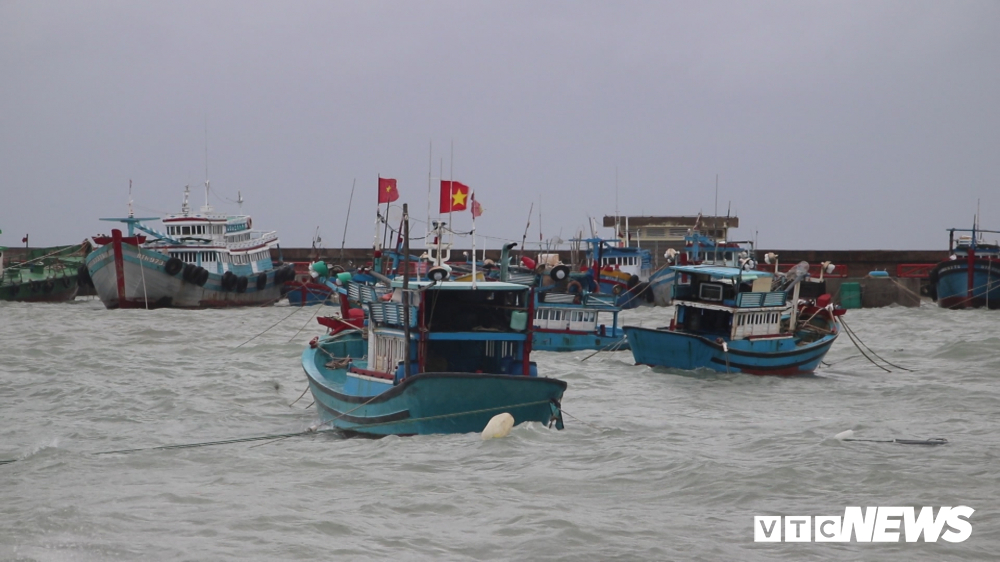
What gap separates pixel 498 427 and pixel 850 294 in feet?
121

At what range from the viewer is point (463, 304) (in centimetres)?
1564

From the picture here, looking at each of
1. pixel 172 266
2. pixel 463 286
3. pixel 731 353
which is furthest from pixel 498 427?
pixel 172 266

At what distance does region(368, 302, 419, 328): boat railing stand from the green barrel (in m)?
35.8

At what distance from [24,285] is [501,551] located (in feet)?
141

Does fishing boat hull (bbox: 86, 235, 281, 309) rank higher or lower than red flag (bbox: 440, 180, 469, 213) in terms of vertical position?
lower

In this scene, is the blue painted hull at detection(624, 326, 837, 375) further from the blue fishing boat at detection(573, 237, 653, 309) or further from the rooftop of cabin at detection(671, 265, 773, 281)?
the blue fishing boat at detection(573, 237, 653, 309)

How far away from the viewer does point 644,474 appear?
13141mm

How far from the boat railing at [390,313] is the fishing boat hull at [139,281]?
95.1 feet

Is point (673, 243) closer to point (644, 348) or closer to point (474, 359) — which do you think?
point (644, 348)

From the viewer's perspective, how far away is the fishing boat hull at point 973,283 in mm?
44094

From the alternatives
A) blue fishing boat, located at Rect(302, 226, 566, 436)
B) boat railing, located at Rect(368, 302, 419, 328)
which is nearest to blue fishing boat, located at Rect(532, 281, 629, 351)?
blue fishing boat, located at Rect(302, 226, 566, 436)

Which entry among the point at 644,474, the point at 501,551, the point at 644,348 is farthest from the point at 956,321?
the point at 501,551

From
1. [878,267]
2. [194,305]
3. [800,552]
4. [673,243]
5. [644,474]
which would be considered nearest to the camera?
[800,552]

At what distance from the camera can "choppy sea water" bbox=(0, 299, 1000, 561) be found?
407 inches
